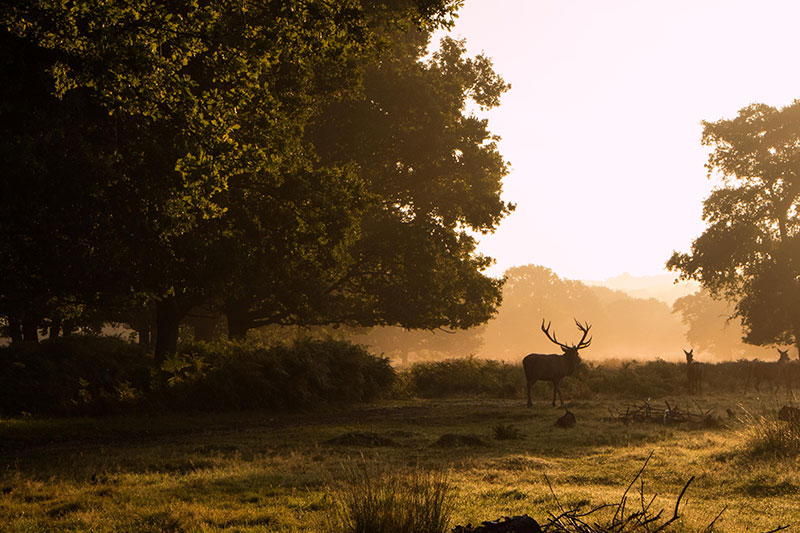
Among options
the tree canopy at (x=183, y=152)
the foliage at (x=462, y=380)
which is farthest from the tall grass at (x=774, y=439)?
the foliage at (x=462, y=380)

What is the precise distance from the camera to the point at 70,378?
16.3m

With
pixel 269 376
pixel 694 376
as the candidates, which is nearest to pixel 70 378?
pixel 269 376

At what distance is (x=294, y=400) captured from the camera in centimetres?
2042

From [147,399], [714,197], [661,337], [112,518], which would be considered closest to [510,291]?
[661,337]

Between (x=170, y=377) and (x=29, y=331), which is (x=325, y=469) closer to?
(x=170, y=377)

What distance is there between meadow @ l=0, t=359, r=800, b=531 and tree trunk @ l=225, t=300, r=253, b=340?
5.74 m

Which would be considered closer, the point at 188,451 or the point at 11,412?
the point at 188,451

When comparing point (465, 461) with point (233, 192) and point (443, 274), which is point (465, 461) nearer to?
point (233, 192)

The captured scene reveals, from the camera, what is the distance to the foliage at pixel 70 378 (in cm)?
1538

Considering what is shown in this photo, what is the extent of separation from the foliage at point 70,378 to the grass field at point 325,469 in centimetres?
98

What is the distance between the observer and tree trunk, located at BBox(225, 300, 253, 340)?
24.3 meters

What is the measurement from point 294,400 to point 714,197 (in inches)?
1232


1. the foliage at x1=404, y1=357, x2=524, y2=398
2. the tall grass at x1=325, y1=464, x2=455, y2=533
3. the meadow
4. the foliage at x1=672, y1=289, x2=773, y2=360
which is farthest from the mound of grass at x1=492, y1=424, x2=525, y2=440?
the foliage at x1=672, y1=289, x2=773, y2=360

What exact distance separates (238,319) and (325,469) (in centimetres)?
1522
